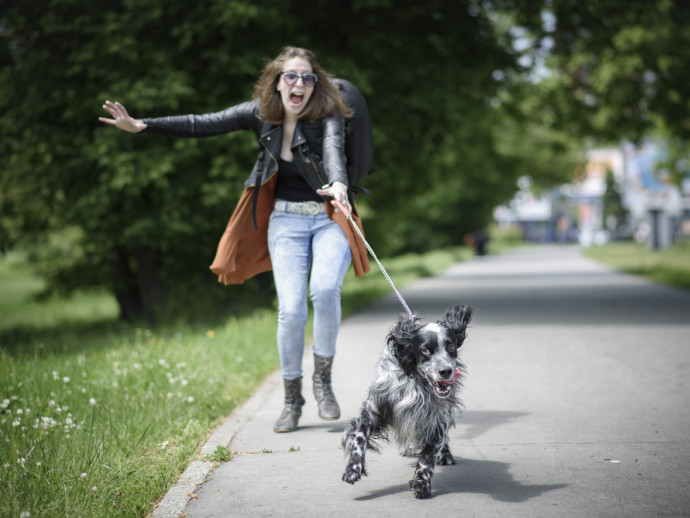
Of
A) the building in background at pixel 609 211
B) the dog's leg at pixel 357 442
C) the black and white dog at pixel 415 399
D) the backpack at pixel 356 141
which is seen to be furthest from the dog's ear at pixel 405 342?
the building in background at pixel 609 211

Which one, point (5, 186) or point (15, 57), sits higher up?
point (15, 57)

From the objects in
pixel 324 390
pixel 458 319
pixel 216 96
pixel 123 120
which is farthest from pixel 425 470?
pixel 216 96

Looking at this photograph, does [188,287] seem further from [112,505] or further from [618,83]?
[112,505]

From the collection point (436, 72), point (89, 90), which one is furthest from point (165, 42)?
point (436, 72)

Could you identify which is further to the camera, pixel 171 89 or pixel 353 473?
pixel 171 89

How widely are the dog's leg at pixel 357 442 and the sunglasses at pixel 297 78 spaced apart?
79.2 inches

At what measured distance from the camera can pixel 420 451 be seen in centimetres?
401

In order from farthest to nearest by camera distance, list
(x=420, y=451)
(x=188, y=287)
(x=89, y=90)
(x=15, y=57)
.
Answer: (x=188, y=287) → (x=15, y=57) → (x=89, y=90) → (x=420, y=451)

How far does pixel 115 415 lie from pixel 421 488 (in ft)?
7.72

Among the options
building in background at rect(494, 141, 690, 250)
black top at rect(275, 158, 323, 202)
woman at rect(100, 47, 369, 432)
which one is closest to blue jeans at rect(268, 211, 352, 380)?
woman at rect(100, 47, 369, 432)

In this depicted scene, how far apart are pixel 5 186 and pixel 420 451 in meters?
11.1

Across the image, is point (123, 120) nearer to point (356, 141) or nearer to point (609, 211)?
point (356, 141)

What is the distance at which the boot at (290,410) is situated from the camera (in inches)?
206

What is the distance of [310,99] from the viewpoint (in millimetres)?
5195
